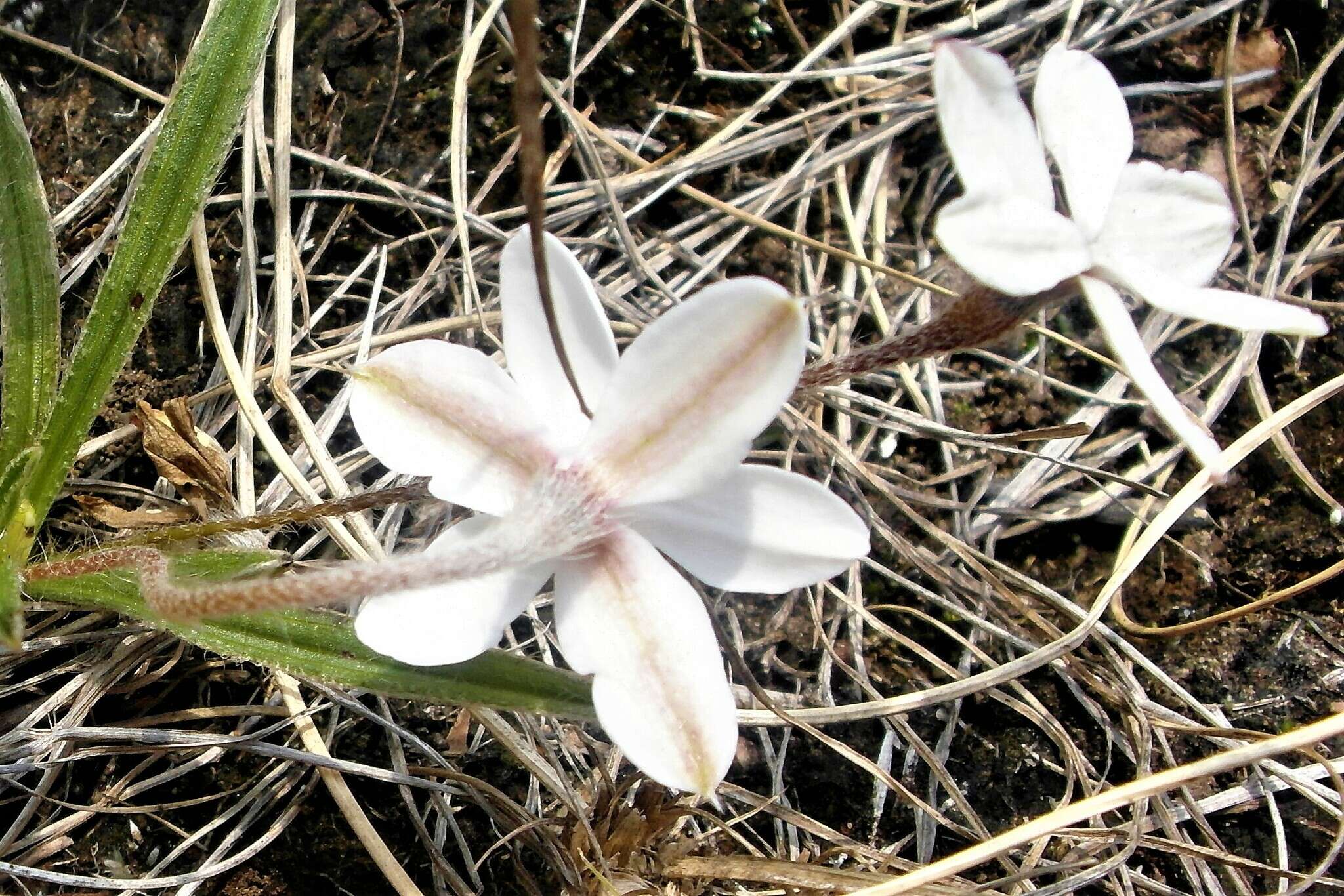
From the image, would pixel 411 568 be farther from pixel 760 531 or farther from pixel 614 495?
pixel 760 531

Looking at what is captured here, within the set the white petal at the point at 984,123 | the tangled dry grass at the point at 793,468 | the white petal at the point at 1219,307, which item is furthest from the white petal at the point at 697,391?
the tangled dry grass at the point at 793,468

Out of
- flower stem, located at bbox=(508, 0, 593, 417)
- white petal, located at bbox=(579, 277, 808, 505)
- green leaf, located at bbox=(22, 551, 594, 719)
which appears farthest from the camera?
green leaf, located at bbox=(22, 551, 594, 719)

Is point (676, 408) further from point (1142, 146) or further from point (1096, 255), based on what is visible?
point (1142, 146)

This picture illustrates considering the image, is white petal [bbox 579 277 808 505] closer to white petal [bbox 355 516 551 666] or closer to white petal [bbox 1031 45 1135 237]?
white petal [bbox 355 516 551 666]

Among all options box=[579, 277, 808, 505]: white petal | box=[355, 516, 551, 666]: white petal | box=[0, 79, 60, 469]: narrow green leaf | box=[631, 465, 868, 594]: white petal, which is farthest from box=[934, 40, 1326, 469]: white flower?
box=[0, 79, 60, 469]: narrow green leaf

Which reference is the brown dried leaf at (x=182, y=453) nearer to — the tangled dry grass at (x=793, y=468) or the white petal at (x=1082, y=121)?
the tangled dry grass at (x=793, y=468)
